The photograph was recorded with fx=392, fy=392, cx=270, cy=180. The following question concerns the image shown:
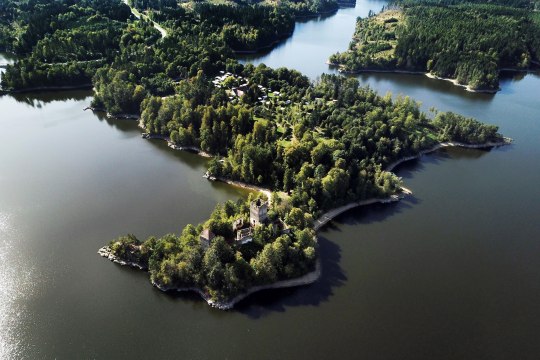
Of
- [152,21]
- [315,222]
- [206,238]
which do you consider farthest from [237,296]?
[152,21]

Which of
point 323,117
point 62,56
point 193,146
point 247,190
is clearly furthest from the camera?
point 62,56

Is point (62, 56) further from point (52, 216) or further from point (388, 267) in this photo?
point (388, 267)

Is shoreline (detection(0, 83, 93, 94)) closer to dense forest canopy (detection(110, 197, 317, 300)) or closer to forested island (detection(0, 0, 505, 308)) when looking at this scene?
forested island (detection(0, 0, 505, 308))

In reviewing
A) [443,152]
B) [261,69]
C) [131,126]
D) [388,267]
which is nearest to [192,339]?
[388,267]

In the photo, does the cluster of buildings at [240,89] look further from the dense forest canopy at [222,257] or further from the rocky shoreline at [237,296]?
the rocky shoreline at [237,296]

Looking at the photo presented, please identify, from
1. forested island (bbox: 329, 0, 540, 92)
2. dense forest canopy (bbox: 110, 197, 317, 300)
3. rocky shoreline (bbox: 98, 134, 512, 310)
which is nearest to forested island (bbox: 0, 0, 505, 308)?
dense forest canopy (bbox: 110, 197, 317, 300)
